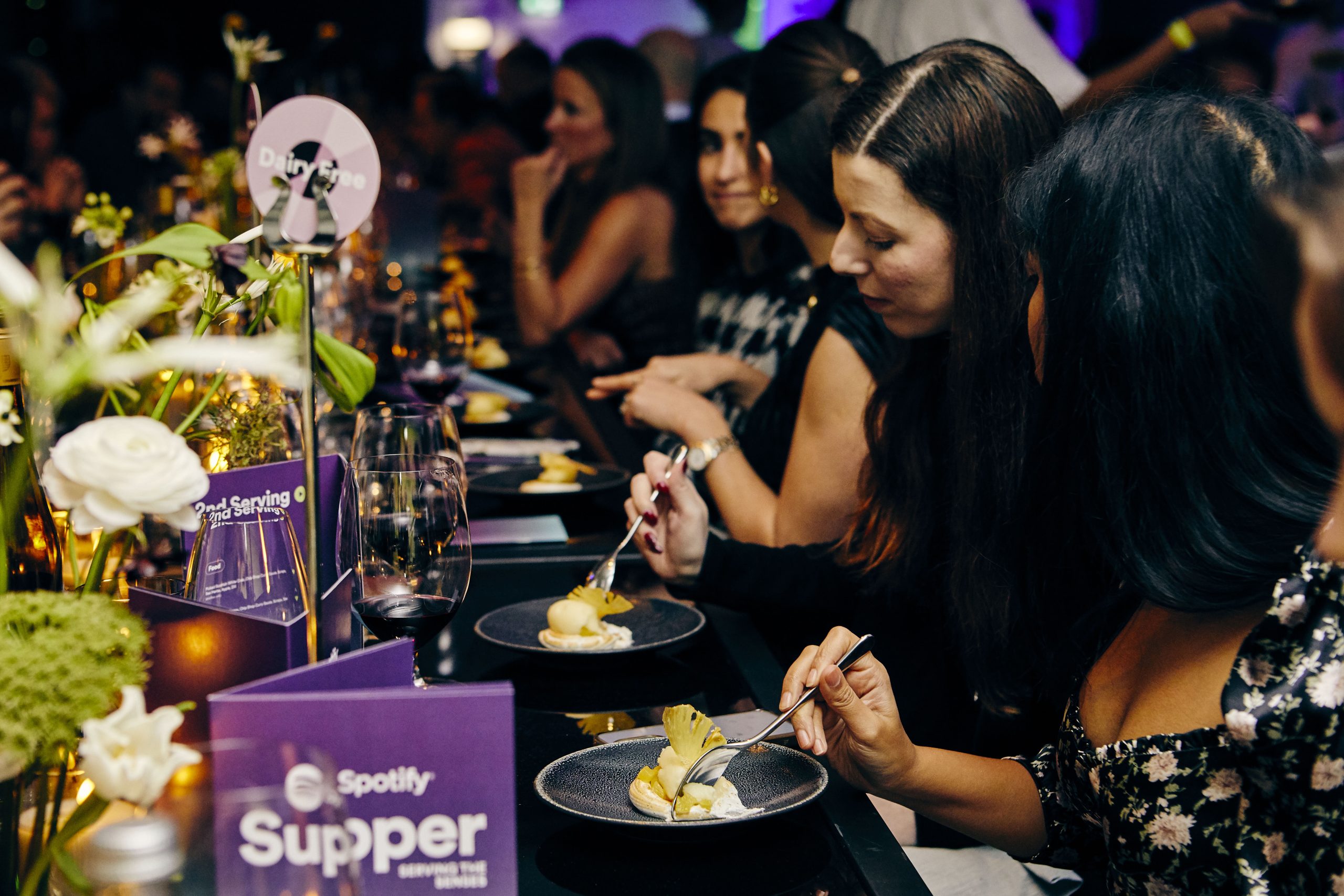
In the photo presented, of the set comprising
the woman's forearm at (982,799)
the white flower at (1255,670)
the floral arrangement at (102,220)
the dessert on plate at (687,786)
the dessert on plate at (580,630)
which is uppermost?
the floral arrangement at (102,220)

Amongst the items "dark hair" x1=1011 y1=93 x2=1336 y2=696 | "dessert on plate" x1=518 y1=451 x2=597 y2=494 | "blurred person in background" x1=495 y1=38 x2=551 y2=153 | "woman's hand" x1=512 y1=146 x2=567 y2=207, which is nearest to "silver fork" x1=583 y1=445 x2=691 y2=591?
"dessert on plate" x1=518 y1=451 x2=597 y2=494

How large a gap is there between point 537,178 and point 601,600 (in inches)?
109

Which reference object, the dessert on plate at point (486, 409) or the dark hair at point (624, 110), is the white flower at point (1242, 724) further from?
the dark hair at point (624, 110)

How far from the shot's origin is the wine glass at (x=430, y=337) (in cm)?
227

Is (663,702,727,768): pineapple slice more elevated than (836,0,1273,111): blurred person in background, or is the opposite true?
(836,0,1273,111): blurred person in background

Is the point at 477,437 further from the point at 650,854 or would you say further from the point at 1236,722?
the point at 1236,722

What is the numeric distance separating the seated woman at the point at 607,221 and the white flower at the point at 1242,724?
289 cm

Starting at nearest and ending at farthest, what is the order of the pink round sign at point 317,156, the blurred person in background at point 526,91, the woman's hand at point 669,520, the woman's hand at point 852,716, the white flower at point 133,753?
1. the white flower at point 133,753
2. the pink round sign at point 317,156
3. the woman's hand at point 852,716
4. the woman's hand at point 669,520
5. the blurred person in background at point 526,91

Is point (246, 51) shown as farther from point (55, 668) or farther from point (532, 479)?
point (55, 668)

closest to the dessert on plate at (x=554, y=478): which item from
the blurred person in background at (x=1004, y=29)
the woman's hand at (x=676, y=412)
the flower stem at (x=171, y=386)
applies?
the woman's hand at (x=676, y=412)

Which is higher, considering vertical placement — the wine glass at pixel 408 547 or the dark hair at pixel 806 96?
the dark hair at pixel 806 96

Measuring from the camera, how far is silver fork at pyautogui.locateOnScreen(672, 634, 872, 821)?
928 mm

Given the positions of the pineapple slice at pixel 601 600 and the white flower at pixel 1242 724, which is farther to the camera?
the pineapple slice at pixel 601 600

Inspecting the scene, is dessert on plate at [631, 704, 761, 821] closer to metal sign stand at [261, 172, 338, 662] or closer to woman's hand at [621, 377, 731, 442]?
metal sign stand at [261, 172, 338, 662]
